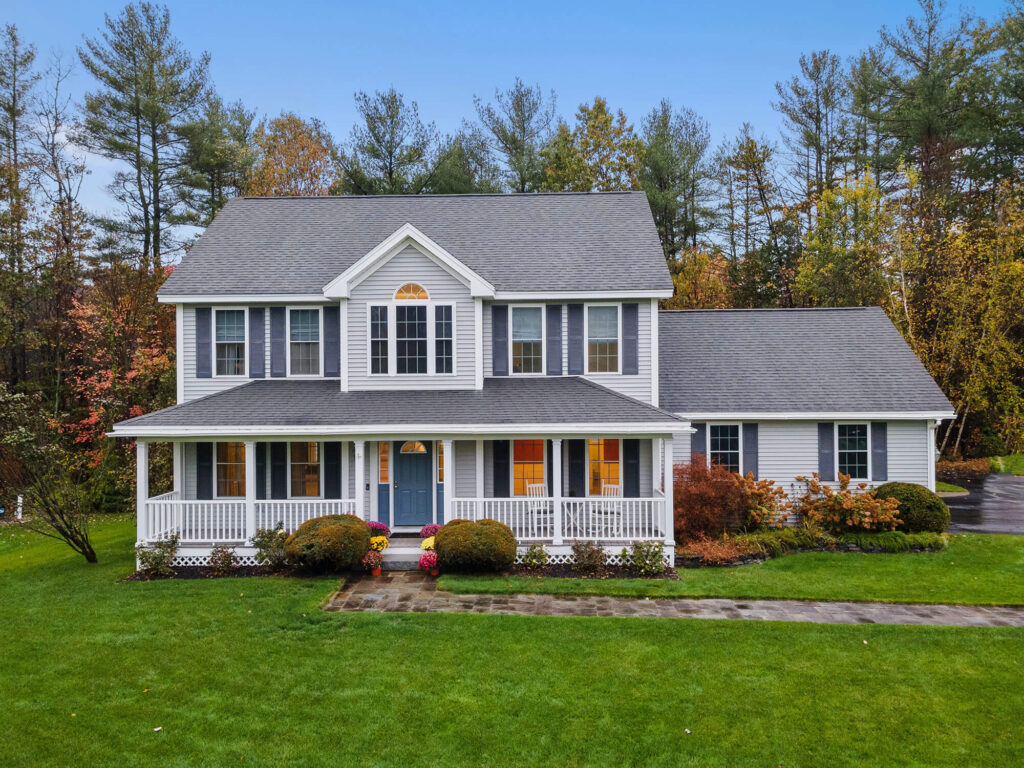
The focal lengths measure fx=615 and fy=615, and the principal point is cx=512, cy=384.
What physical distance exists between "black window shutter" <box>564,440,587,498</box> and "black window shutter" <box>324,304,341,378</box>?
6.28 metres

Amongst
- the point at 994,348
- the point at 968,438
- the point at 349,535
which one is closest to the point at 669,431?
the point at 349,535

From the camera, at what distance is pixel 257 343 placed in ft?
52.3

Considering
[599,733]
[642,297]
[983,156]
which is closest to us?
[599,733]

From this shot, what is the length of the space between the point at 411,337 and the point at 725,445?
8.71 meters

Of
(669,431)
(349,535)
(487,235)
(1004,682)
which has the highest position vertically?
(487,235)

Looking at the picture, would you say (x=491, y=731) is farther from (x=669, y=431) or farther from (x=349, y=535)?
(x=669, y=431)

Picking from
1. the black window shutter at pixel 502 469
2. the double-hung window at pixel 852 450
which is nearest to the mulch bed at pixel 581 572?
the black window shutter at pixel 502 469

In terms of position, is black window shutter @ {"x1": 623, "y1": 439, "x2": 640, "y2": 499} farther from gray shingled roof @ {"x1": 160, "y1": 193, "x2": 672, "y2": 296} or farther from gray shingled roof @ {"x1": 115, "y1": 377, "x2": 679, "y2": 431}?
gray shingled roof @ {"x1": 160, "y1": 193, "x2": 672, "y2": 296}

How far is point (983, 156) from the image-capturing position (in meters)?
30.9

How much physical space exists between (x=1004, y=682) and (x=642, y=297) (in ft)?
33.0

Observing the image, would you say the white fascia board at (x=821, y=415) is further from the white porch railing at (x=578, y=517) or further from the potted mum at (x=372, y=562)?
the potted mum at (x=372, y=562)

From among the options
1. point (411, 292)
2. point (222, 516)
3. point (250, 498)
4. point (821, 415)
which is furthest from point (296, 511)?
point (821, 415)

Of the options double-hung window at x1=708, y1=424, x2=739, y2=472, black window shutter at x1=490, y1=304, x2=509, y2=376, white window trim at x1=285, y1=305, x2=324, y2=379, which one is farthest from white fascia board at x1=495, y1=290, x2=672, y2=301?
white window trim at x1=285, y1=305, x2=324, y2=379

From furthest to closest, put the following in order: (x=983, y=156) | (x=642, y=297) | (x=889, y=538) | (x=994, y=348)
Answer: (x=983, y=156) < (x=994, y=348) < (x=642, y=297) < (x=889, y=538)
